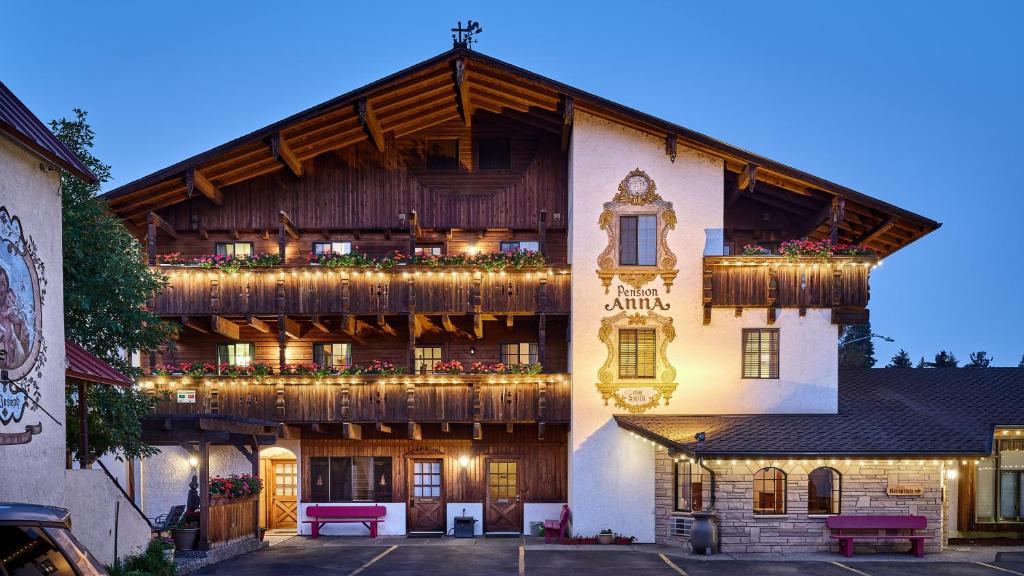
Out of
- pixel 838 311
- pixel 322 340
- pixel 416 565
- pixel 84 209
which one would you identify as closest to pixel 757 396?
pixel 838 311

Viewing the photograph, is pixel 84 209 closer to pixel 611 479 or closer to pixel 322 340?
pixel 322 340

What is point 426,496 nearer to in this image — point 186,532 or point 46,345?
point 186,532

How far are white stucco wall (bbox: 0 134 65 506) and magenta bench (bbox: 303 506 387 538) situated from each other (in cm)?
1162

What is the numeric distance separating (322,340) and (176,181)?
6.53m

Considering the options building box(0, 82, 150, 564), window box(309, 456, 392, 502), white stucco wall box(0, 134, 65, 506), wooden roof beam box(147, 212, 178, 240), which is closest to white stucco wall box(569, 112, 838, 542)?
window box(309, 456, 392, 502)

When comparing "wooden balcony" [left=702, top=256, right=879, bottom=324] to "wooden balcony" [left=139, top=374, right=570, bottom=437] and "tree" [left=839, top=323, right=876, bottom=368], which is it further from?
"tree" [left=839, top=323, right=876, bottom=368]

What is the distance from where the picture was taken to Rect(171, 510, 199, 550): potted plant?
17.2 m

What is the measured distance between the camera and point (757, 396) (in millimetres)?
21500

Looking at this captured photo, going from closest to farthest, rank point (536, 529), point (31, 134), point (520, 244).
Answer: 1. point (31, 134)
2. point (536, 529)
3. point (520, 244)

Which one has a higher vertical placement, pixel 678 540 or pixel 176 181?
pixel 176 181

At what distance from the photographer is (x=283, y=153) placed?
21.8 m

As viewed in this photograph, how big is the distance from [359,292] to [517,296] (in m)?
4.63

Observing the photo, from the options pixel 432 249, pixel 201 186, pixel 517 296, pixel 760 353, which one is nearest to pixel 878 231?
pixel 760 353

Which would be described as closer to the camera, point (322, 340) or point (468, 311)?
point (468, 311)
